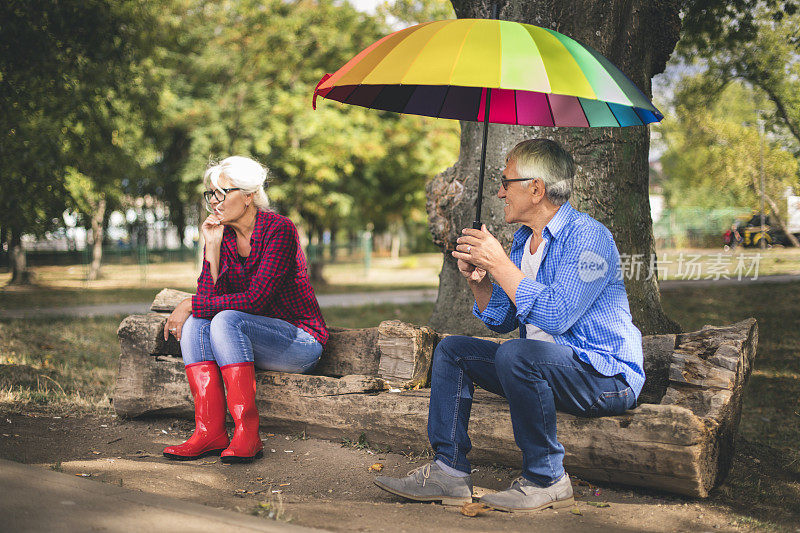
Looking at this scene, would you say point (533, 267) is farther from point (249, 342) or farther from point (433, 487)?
point (249, 342)

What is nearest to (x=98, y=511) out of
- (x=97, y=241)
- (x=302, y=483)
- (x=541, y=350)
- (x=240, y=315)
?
(x=302, y=483)

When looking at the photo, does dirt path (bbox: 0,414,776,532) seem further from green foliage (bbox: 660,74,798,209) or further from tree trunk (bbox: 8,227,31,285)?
tree trunk (bbox: 8,227,31,285)

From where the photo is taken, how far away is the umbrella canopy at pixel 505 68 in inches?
111

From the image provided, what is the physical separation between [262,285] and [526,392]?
1721 millimetres

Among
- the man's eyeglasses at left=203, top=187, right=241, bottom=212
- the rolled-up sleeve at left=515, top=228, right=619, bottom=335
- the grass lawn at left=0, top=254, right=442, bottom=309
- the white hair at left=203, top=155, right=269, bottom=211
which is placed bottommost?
the grass lawn at left=0, top=254, right=442, bottom=309

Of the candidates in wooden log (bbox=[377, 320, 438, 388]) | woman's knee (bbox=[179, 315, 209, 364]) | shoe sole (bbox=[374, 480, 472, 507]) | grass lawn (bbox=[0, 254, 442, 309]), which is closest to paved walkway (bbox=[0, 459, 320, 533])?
shoe sole (bbox=[374, 480, 472, 507])

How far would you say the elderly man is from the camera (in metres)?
2.95

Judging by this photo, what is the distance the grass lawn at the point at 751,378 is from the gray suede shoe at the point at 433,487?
4.11 feet

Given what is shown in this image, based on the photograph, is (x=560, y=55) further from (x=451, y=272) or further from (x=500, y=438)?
(x=451, y=272)

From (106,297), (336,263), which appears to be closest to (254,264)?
(106,297)

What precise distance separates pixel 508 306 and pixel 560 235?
18.3 inches

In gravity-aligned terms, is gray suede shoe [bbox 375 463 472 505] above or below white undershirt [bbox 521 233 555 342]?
below

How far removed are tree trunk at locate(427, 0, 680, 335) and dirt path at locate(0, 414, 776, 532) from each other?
194 centimetres

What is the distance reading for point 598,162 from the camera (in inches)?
199
